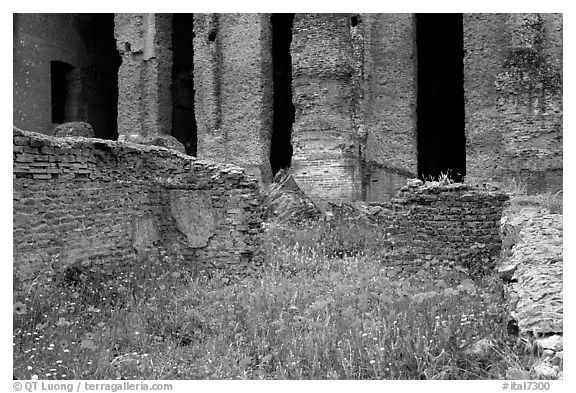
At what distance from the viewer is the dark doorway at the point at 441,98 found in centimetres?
1880

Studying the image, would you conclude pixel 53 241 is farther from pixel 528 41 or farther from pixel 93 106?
pixel 93 106

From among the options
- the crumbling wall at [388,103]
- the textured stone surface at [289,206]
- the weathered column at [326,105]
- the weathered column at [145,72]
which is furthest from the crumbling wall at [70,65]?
the crumbling wall at [388,103]

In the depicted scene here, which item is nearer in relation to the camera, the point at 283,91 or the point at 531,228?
the point at 531,228

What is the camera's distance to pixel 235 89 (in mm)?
14836

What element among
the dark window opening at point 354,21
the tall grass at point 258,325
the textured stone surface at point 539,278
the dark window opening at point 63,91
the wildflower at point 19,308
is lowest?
the tall grass at point 258,325

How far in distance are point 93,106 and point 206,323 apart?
14.9 metres

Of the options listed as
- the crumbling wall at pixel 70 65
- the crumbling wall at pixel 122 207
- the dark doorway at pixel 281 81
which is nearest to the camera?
the crumbling wall at pixel 122 207

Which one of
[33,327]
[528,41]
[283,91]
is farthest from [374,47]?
A: [33,327]

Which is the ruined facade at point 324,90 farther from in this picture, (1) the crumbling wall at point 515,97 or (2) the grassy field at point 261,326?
(2) the grassy field at point 261,326

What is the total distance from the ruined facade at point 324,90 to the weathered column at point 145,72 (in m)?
0.04

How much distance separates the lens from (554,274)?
444 cm

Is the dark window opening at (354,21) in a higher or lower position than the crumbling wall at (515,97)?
higher

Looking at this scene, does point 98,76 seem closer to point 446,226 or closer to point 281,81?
point 281,81

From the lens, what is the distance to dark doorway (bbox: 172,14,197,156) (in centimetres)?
1794
